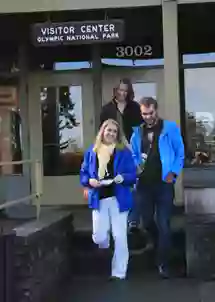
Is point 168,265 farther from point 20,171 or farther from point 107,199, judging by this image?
point 20,171

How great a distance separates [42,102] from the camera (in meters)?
11.2

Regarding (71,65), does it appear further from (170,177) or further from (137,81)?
(170,177)

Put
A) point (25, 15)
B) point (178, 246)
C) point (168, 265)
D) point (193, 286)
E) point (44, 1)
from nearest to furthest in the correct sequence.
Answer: point (193, 286) < point (168, 265) < point (178, 246) < point (44, 1) < point (25, 15)

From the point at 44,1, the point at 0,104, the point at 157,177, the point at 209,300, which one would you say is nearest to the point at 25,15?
the point at 44,1

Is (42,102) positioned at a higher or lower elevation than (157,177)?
higher

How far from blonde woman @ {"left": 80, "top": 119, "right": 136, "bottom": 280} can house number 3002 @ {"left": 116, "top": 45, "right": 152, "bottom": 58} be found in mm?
4195

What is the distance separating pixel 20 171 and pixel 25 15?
2.58 meters

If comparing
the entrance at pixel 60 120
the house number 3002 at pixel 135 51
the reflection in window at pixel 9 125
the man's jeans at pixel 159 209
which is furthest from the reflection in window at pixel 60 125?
the man's jeans at pixel 159 209

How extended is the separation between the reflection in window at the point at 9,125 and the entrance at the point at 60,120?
0.82 ft

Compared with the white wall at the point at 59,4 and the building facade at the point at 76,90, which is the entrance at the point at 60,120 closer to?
the building facade at the point at 76,90

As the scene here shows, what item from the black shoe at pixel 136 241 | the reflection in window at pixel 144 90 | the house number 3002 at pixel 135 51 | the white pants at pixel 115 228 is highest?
the house number 3002 at pixel 135 51

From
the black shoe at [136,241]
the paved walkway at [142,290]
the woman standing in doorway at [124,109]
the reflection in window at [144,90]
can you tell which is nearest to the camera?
the paved walkway at [142,290]

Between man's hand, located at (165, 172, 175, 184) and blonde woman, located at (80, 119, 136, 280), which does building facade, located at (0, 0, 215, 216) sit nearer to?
man's hand, located at (165, 172, 175, 184)

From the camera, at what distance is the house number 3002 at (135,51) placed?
35.9 ft
